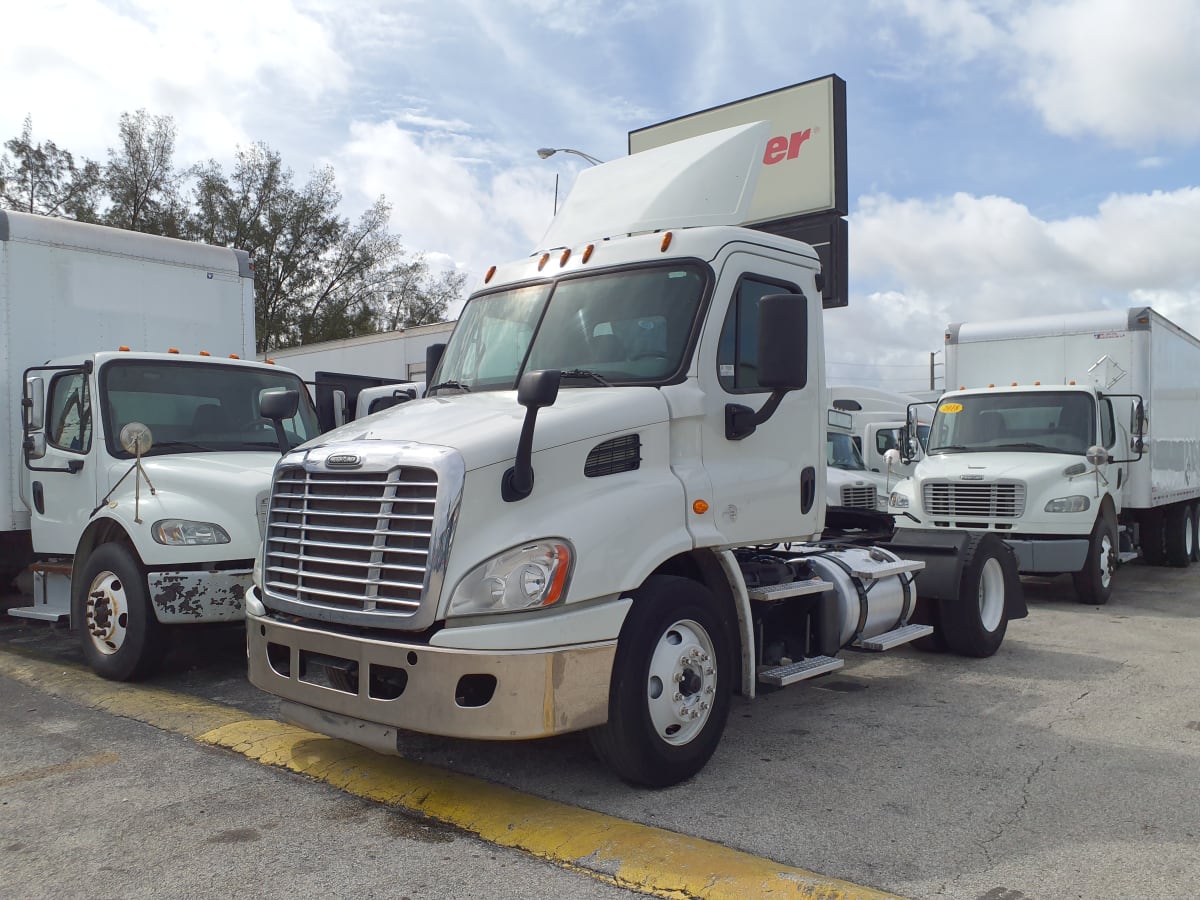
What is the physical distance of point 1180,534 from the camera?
14.3 metres

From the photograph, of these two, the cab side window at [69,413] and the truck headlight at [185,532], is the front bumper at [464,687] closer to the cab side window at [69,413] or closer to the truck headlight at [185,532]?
the truck headlight at [185,532]

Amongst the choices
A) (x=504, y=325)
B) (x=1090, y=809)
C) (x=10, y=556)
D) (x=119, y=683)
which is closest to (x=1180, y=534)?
(x=1090, y=809)

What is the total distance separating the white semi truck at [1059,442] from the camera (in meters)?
10.8

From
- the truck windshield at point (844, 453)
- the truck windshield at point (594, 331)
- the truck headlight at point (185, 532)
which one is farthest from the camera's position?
the truck windshield at point (844, 453)

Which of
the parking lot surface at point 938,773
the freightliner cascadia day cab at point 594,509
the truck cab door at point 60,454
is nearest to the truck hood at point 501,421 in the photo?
the freightliner cascadia day cab at point 594,509

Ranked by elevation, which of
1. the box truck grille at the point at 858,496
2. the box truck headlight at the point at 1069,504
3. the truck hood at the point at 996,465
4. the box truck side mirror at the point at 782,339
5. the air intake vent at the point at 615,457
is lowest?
the box truck headlight at the point at 1069,504

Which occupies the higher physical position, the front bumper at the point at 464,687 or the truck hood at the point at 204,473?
the truck hood at the point at 204,473

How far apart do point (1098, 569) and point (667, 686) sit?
803cm

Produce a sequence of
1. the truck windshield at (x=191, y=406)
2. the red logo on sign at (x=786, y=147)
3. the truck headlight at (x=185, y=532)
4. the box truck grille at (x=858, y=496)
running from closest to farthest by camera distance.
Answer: the truck headlight at (x=185, y=532) < the truck windshield at (x=191, y=406) < the red logo on sign at (x=786, y=147) < the box truck grille at (x=858, y=496)

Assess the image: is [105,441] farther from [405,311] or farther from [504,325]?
[405,311]

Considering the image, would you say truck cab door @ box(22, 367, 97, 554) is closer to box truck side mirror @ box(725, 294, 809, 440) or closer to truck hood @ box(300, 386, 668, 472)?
truck hood @ box(300, 386, 668, 472)

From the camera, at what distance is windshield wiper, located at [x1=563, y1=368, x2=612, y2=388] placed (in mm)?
4957

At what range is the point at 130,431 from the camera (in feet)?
22.0

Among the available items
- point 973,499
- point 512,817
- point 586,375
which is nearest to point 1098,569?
point 973,499
